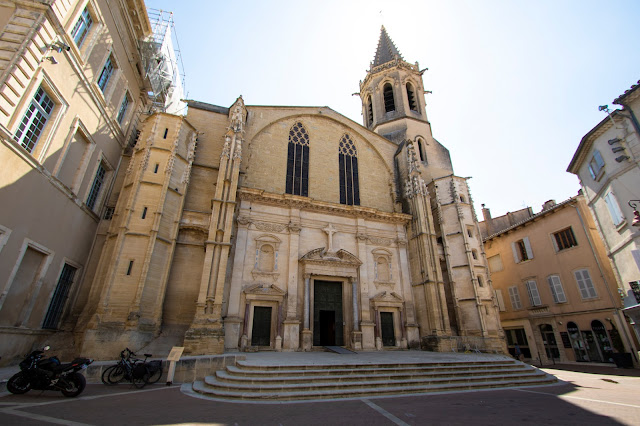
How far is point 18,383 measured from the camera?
20.8 ft

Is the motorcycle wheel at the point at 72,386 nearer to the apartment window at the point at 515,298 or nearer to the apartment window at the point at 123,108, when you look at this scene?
the apartment window at the point at 123,108

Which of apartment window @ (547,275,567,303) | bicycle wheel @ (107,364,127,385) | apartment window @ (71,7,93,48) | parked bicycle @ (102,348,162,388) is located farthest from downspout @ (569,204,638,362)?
apartment window @ (71,7,93,48)

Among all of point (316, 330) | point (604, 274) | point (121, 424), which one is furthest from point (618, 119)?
point (121, 424)

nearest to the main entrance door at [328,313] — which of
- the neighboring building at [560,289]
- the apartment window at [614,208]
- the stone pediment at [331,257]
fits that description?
the stone pediment at [331,257]

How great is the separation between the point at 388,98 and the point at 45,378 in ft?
84.5

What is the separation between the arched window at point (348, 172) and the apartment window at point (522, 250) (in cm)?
1256

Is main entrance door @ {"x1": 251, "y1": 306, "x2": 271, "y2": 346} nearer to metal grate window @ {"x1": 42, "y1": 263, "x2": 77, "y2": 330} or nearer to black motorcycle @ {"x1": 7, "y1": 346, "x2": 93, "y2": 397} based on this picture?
black motorcycle @ {"x1": 7, "y1": 346, "x2": 93, "y2": 397}

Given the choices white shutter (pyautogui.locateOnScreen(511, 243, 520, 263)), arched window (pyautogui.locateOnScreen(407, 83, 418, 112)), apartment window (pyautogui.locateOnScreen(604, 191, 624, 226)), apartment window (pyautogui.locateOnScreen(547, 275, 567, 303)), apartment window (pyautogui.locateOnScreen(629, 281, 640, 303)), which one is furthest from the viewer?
arched window (pyautogui.locateOnScreen(407, 83, 418, 112))

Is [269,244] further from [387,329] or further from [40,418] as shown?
[40,418]

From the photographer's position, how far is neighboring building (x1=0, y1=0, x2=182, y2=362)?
27.6ft

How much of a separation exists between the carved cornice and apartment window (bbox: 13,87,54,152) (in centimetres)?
718

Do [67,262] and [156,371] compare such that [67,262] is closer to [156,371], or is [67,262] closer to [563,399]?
[156,371]

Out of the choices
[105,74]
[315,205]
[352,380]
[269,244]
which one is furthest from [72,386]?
[105,74]

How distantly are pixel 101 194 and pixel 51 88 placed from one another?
509cm
